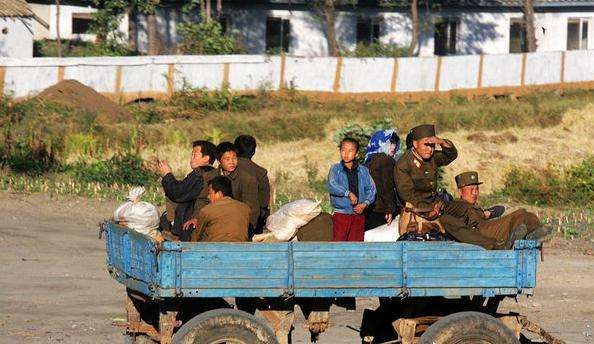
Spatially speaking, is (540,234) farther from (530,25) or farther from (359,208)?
(530,25)

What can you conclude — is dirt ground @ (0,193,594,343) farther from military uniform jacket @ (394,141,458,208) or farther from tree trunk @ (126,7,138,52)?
tree trunk @ (126,7,138,52)

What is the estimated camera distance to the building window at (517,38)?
49875mm

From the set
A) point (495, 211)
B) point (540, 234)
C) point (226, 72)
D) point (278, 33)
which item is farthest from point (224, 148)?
point (278, 33)

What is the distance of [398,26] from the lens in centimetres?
4756

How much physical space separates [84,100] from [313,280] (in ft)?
75.7

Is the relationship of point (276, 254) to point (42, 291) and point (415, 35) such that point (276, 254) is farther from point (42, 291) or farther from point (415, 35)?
point (415, 35)

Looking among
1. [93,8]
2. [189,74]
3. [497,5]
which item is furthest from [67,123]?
[497,5]

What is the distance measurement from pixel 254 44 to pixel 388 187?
3374cm

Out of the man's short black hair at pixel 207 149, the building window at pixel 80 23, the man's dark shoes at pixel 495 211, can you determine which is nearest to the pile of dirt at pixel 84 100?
the building window at pixel 80 23

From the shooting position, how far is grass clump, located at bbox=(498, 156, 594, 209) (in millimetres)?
25891

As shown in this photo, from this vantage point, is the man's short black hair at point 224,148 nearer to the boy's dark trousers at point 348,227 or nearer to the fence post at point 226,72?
the boy's dark trousers at point 348,227

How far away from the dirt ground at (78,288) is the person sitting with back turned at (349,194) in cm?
193

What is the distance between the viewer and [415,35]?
45.8 m

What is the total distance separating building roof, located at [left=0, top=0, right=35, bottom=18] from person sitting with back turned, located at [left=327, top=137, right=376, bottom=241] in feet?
99.9
